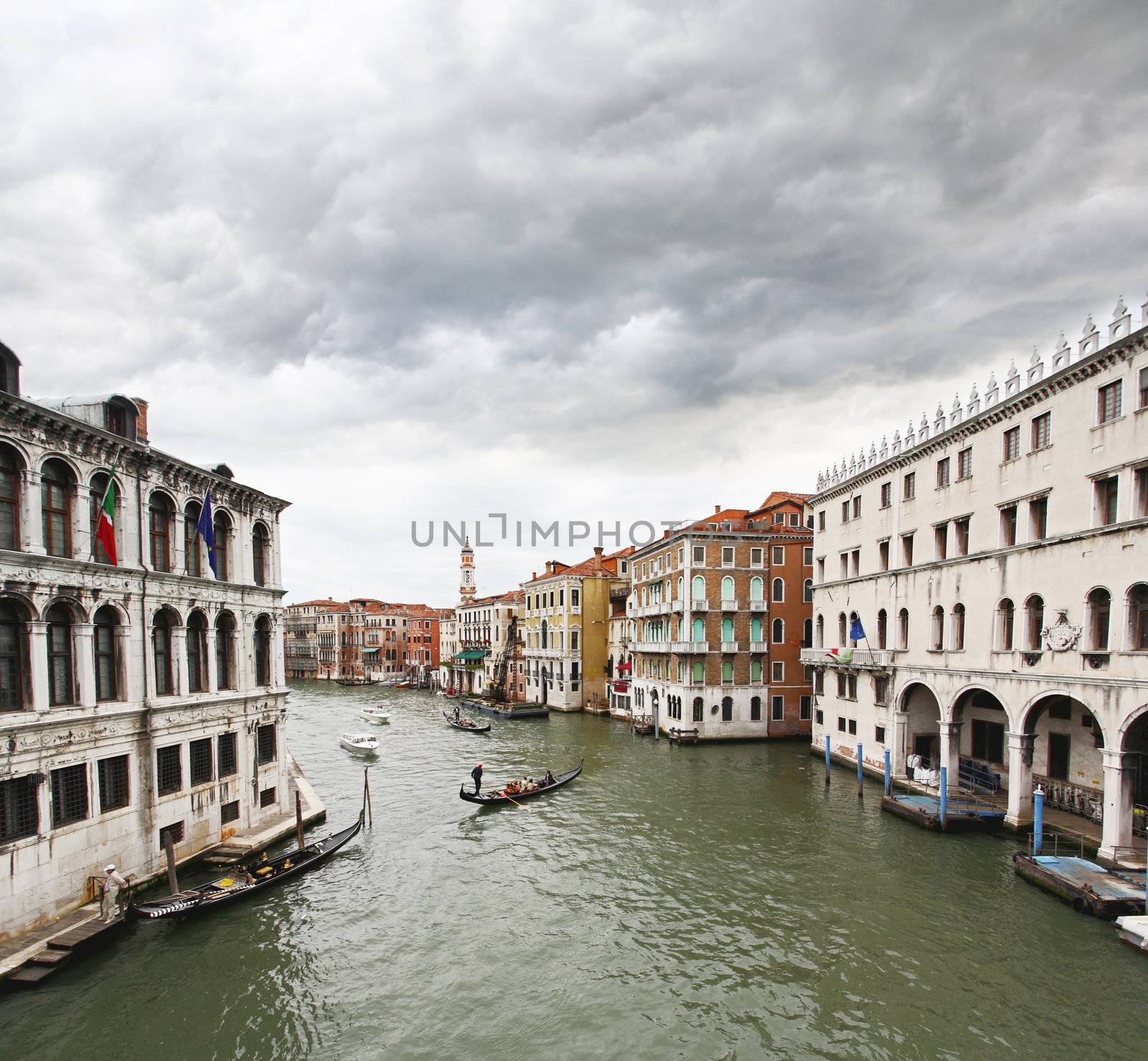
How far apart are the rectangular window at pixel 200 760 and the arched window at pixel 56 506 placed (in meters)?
6.41

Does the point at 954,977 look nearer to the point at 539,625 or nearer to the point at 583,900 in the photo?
the point at 583,900

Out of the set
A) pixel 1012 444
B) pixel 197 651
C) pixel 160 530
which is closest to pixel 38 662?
pixel 160 530

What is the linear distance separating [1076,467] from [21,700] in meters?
26.6

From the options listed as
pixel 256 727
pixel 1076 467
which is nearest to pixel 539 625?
pixel 256 727

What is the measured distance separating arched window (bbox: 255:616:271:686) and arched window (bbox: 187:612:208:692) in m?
2.89

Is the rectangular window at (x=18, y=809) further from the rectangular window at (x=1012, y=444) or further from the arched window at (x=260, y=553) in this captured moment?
the rectangular window at (x=1012, y=444)

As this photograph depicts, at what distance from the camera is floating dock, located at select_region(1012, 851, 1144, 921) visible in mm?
15445

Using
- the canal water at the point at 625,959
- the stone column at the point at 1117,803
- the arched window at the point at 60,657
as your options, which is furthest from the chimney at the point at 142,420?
the stone column at the point at 1117,803

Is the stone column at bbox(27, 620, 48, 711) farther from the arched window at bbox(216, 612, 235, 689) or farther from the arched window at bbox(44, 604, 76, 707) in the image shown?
the arched window at bbox(216, 612, 235, 689)

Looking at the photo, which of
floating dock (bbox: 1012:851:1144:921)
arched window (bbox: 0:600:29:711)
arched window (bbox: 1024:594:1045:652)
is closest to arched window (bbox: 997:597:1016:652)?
arched window (bbox: 1024:594:1045:652)

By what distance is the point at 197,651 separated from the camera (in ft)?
63.8

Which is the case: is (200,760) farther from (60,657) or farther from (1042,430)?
(1042,430)

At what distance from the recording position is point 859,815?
2455 centimetres

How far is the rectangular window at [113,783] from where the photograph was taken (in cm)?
1565
